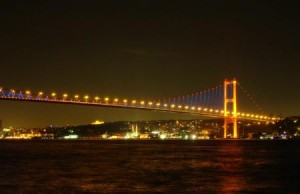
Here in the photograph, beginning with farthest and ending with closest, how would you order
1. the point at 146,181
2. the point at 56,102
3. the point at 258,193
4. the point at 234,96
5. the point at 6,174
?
the point at 234,96 → the point at 56,102 → the point at 6,174 → the point at 146,181 → the point at 258,193

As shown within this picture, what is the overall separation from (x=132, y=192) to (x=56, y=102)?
164 ft

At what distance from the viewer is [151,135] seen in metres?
133

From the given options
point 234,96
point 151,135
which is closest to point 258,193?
Answer: point 234,96

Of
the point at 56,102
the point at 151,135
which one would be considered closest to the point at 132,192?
the point at 56,102

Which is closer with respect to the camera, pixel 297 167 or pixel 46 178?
pixel 46 178

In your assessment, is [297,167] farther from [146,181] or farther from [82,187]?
[82,187]

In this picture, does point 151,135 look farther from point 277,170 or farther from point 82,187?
point 82,187

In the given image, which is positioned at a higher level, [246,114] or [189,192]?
[246,114]

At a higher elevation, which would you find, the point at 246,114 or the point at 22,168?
the point at 246,114

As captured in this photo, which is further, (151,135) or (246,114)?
(151,135)

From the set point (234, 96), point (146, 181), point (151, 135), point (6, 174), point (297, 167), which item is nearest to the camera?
point (146, 181)

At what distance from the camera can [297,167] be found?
31.4 meters

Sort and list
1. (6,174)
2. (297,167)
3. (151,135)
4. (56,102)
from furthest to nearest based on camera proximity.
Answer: (151,135) < (56,102) < (297,167) < (6,174)

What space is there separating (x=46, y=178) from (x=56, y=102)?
148ft
